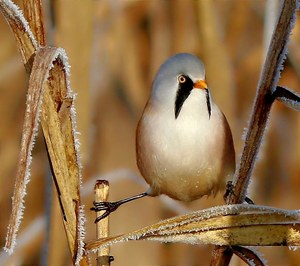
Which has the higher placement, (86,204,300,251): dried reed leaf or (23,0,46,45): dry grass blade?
(23,0,46,45): dry grass blade

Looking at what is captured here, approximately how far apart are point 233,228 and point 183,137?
0.43m

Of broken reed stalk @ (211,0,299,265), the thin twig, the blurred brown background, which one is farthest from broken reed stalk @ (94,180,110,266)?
the blurred brown background

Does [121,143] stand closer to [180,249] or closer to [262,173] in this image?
[180,249]

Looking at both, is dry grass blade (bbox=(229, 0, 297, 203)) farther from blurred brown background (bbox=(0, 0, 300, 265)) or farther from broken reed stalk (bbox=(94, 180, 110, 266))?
blurred brown background (bbox=(0, 0, 300, 265))

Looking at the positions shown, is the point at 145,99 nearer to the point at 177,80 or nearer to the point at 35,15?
the point at 177,80

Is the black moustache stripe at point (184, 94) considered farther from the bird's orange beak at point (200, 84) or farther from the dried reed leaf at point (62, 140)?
the dried reed leaf at point (62, 140)

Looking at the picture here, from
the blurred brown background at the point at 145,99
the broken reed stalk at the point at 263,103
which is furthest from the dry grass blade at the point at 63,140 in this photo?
the blurred brown background at the point at 145,99

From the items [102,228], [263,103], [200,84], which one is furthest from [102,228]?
[200,84]

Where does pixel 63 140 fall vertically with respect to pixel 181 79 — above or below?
below

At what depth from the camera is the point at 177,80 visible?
1231mm

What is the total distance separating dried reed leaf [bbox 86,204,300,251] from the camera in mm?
821

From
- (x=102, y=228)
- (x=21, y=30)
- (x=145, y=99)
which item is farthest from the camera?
(x=145, y=99)

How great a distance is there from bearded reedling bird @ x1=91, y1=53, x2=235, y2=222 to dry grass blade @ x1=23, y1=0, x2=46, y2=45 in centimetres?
44

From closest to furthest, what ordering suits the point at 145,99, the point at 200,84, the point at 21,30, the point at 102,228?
1. the point at 21,30
2. the point at 102,228
3. the point at 200,84
4. the point at 145,99
